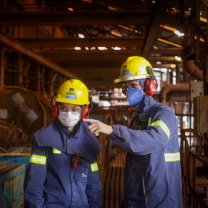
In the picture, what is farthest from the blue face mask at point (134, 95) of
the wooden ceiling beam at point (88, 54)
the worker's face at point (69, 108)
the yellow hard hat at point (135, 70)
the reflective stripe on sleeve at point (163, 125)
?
the wooden ceiling beam at point (88, 54)

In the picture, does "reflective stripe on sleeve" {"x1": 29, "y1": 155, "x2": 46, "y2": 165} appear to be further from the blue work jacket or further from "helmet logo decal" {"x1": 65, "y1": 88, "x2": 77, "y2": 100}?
"helmet logo decal" {"x1": 65, "y1": 88, "x2": 77, "y2": 100}

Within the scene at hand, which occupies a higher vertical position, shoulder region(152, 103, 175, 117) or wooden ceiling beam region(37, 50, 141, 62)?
wooden ceiling beam region(37, 50, 141, 62)

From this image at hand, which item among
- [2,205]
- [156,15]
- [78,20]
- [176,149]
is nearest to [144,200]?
[176,149]

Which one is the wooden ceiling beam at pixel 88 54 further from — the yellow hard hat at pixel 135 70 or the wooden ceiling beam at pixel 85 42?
Answer: the yellow hard hat at pixel 135 70

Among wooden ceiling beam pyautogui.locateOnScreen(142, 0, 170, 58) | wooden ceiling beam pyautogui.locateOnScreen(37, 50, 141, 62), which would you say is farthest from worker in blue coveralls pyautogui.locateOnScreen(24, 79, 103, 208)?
wooden ceiling beam pyautogui.locateOnScreen(37, 50, 141, 62)

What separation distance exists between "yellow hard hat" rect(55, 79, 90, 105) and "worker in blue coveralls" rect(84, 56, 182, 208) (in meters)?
0.49

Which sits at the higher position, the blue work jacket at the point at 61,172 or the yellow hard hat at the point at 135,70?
the yellow hard hat at the point at 135,70

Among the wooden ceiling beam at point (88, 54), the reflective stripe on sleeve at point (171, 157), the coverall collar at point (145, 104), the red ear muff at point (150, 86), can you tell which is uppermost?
the wooden ceiling beam at point (88, 54)

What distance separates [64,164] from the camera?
1.90 metres

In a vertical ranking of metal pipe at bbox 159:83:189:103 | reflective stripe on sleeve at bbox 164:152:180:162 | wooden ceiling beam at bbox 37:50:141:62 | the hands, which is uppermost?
wooden ceiling beam at bbox 37:50:141:62

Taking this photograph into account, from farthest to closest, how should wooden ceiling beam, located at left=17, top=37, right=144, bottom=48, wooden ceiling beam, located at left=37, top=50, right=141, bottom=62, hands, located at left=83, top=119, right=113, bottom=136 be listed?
wooden ceiling beam, located at left=37, top=50, right=141, bottom=62, wooden ceiling beam, located at left=17, top=37, right=144, bottom=48, hands, located at left=83, top=119, right=113, bottom=136

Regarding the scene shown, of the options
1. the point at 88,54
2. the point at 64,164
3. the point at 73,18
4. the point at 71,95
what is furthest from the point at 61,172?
the point at 88,54

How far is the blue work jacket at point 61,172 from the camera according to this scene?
5.83 ft

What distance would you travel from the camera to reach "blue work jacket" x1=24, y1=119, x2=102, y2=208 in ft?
5.83
